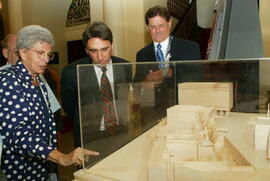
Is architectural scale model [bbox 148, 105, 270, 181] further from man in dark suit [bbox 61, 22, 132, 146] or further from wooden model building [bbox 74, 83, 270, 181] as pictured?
man in dark suit [bbox 61, 22, 132, 146]

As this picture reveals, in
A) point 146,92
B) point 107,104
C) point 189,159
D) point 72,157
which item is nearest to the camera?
point 189,159

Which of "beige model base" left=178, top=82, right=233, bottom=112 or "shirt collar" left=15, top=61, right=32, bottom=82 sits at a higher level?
"shirt collar" left=15, top=61, right=32, bottom=82

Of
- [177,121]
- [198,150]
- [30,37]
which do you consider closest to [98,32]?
[30,37]

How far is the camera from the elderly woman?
3.66 ft

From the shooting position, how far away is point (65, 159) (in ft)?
3.52

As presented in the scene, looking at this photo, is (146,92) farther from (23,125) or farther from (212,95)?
(23,125)

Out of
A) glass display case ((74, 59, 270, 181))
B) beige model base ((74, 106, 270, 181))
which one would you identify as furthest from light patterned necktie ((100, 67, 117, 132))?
beige model base ((74, 106, 270, 181))

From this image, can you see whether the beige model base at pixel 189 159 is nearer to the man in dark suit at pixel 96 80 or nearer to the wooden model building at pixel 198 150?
the wooden model building at pixel 198 150

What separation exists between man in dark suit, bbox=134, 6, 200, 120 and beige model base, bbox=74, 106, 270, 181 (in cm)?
22

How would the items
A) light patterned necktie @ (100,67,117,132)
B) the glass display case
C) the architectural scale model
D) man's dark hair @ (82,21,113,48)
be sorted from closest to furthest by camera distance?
the architectural scale model < the glass display case < light patterned necktie @ (100,67,117,132) < man's dark hair @ (82,21,113,48)

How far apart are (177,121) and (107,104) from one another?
319 mm

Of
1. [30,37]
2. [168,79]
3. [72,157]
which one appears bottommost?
[72,157]

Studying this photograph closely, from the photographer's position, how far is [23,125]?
1142 millimetres

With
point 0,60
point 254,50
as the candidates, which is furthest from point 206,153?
point 0,60
